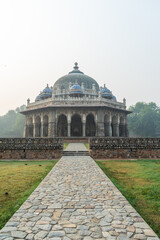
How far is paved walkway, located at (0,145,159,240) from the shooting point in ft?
7.18

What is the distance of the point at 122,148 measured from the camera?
10.2m

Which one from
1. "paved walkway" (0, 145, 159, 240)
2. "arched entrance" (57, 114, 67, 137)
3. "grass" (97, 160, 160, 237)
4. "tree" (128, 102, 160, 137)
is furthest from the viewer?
"tree" (128, 102, 160, 137)

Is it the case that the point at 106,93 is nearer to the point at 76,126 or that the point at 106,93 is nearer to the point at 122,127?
the point at 122,127

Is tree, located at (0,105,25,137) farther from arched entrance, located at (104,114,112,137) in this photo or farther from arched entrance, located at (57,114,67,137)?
arched entrance, located at (104,114,112,137)

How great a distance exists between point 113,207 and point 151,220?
0.60m

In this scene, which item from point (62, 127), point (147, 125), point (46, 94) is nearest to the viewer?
point (62, 127)

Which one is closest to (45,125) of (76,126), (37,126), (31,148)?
(37,126)

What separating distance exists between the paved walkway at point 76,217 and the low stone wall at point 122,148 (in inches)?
237

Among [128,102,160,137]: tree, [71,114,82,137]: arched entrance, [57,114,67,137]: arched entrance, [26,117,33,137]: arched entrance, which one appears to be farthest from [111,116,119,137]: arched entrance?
[128,102,160,137]: tree

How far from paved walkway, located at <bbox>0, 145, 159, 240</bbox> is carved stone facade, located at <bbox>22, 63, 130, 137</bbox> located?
18715mm

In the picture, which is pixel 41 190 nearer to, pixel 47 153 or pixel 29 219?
pixel 29 219

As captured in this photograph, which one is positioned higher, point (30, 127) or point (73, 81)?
point (73, 81)

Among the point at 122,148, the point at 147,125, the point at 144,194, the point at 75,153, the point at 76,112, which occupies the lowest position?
the point at 144,194

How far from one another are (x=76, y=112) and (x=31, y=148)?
13652mm
